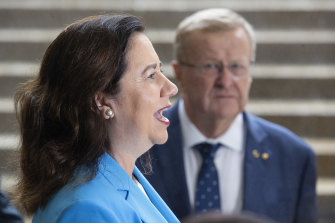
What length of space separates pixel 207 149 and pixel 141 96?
3.41 ft

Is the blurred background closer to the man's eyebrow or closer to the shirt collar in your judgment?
the shirt collar

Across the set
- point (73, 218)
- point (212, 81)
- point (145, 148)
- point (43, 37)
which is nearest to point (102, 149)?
point (145, 148)

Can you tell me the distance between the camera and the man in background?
8.33ft

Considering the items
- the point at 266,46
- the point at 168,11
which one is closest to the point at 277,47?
the point at 266,46

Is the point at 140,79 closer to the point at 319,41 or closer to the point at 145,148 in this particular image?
the point at 145,148

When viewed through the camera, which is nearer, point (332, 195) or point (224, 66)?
point (224, 66)

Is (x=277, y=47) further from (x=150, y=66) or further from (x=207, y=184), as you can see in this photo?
(x=150, y=66)

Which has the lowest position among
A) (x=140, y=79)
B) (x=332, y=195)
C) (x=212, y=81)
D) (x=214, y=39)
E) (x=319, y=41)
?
(x=332, y=195)

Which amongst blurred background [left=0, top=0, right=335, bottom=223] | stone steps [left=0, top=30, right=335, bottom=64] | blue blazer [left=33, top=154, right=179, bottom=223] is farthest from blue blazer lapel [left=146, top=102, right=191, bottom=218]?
stone steps [left=0, top=30, right=335, bottom=64]

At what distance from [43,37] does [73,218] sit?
3.28 meters

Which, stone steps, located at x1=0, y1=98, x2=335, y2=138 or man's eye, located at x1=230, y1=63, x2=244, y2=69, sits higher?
man's eye, located at x1=230, y1=63, x2=244, y2=69

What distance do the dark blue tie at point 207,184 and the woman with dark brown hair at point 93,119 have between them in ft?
2.93

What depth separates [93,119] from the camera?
1.57m

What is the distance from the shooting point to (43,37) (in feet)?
14.7
